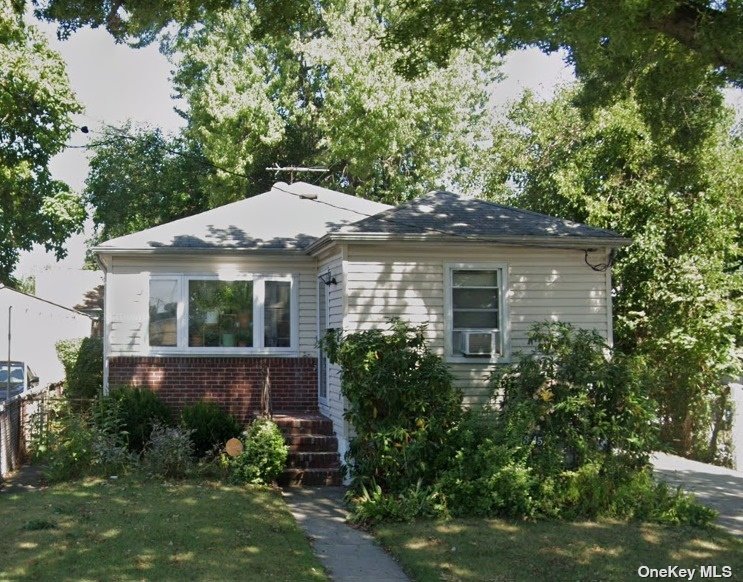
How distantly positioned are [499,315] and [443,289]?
94 cm

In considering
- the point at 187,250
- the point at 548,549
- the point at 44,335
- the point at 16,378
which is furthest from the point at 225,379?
the point at 44,335

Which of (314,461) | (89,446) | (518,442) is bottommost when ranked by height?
(314,461)

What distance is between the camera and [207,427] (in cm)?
1341

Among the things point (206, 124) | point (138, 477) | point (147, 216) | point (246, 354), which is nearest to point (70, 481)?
point (138, 477)

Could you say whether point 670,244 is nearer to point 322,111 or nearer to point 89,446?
point 89,446

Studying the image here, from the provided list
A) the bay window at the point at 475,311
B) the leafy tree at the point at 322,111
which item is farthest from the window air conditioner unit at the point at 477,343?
the leafy tree at the point at 322,111

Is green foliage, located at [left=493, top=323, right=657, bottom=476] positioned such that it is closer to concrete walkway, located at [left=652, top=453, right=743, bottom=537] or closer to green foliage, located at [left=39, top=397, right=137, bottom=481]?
concrete walkway, located at [left=652, top=453, right=743, bottom=537]

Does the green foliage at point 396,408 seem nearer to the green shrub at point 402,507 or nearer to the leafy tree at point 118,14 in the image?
the green shrub at point 402,507

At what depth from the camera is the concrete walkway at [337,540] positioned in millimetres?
7930

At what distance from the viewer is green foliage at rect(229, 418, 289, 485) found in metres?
12.0

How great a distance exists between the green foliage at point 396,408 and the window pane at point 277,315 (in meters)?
3.71

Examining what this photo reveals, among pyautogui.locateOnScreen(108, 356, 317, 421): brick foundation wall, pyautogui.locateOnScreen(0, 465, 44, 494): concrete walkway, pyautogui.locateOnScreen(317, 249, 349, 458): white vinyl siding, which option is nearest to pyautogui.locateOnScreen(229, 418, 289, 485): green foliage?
pyautogui.locateOnScreen(317, 249, 349, 458): white vinyl siding

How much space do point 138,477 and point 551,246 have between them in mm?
6777

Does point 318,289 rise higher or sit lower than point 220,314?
higher
